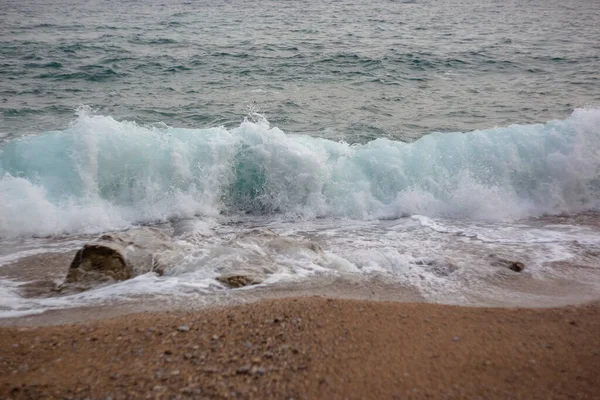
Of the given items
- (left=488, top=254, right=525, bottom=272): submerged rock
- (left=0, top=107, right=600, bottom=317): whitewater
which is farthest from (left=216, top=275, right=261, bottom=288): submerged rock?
(left=488, top=254, right=525, bottom=272): submerged rock

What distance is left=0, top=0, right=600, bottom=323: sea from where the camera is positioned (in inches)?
177

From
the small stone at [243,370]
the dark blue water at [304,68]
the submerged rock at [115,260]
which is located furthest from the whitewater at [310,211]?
the dark blue water at [304,68]

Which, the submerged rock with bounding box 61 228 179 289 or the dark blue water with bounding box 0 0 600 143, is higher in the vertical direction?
the dark blue water with bounding box 0 0 600 143

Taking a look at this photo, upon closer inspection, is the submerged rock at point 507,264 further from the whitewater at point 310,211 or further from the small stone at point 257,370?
the small stone at point 257,370

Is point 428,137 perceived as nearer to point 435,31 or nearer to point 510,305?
point 510,305

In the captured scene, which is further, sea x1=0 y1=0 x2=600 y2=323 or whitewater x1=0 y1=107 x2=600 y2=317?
sea x1=0 y1=0 x2=600 y2=323

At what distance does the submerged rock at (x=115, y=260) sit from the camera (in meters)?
4.38

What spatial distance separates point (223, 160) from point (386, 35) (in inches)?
537

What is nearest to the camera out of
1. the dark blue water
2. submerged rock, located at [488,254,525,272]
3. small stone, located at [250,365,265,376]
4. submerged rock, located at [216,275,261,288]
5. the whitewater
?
small stone, located at [250,365,265,376]

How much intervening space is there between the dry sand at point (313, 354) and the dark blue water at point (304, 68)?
5824 millimetres

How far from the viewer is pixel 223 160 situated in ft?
24.9

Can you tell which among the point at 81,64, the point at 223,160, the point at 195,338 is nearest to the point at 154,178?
the point at 223,160

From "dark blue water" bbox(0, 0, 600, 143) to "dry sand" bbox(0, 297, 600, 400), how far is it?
5.82 meters

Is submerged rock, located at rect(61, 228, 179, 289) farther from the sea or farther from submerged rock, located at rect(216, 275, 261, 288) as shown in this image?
submerged rock, located at rect(216, 275, 261, 288)
